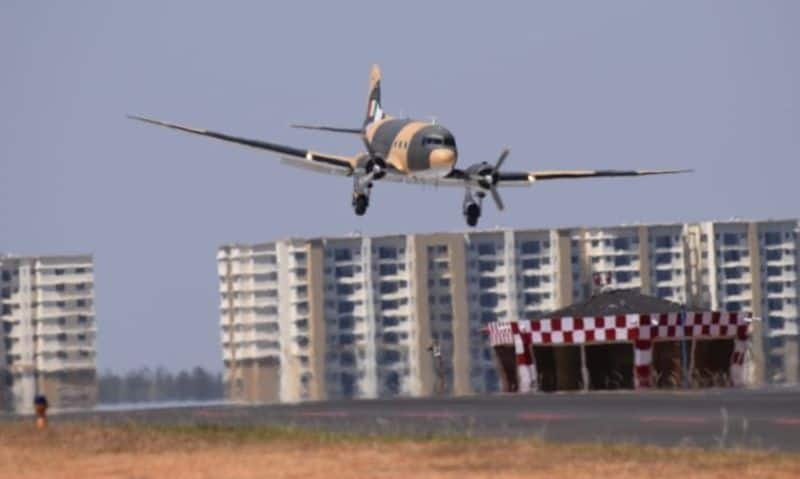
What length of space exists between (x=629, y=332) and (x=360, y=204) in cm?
2004

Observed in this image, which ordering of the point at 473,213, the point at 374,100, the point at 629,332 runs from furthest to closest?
the point at 374,100, the point at 473,213, the point at 629,332

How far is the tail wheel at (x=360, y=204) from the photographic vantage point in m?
74.9

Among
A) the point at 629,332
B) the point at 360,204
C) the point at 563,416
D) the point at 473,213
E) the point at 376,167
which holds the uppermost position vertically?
the point at 376,167

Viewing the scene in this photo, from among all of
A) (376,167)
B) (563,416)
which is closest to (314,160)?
(376,167)

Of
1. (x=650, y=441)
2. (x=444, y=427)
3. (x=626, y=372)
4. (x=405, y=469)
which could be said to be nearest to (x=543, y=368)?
(x=626, y=372)

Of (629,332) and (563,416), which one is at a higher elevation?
(629,332)

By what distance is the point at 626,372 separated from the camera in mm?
61281

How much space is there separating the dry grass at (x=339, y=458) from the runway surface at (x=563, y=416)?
6.37ft

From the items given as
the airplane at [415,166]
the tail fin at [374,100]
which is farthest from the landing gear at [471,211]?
the tail fin at [374,100]

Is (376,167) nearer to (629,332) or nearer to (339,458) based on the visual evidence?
(629,332)

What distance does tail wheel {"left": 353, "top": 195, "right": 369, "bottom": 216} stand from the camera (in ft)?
246

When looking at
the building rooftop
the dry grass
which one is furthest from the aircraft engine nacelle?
the dry grass

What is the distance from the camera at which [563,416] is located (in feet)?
133

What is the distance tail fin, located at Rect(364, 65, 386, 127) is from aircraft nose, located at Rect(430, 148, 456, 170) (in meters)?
16.7
